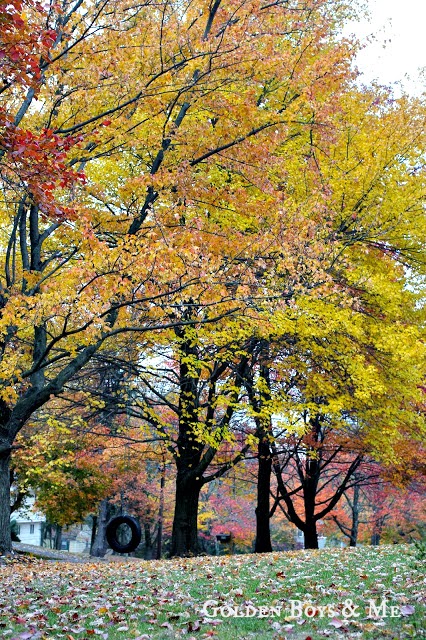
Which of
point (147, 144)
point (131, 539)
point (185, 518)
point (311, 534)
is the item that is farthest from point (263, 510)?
point (147, 144)

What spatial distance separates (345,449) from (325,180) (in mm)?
10230

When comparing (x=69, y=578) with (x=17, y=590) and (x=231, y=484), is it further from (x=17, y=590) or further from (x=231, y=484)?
(x=231, y=484)

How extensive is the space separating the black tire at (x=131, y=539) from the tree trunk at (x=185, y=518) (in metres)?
4.76

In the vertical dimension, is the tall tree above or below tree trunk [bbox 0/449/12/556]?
above

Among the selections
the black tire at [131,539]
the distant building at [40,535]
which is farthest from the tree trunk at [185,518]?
the distant building at [40,535]

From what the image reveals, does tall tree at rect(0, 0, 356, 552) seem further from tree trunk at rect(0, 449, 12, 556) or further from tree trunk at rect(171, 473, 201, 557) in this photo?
tree trunk at rect(171, 473, 201, 557)

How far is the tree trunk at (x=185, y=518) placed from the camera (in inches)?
602

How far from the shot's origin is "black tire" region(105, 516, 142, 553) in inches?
778

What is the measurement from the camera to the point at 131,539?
19875 millimetres

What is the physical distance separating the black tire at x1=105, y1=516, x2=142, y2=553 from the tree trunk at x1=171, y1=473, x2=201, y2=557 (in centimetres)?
476

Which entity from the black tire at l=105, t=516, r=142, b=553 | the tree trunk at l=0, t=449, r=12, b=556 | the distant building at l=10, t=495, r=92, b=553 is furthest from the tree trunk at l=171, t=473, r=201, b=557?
the distant building at l=10, t=495, r=92, b=553

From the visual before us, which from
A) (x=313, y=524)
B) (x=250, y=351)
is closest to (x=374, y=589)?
(x=250, y=351)

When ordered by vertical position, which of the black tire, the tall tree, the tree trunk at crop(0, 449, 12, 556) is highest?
the tall tree

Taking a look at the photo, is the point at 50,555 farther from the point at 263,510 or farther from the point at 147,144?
the point at 147,144
